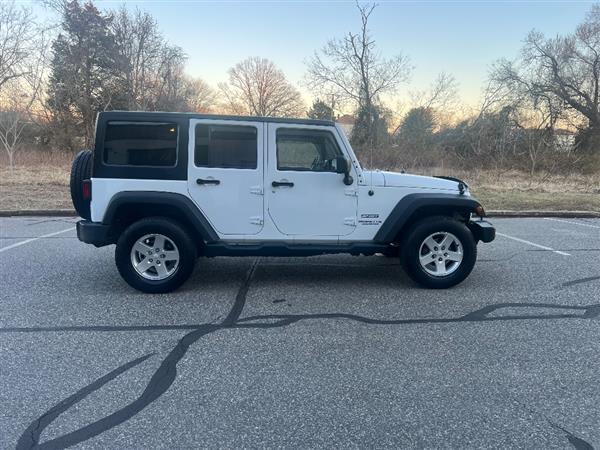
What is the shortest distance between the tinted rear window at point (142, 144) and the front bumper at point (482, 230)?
376cm

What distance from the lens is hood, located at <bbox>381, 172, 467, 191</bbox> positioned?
498 centimetres

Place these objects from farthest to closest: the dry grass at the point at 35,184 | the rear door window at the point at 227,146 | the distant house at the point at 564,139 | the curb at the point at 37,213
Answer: the distant house at the point at 564,139 → the dry grass at the point at 35,184 → the curb at the point at 37,213 → the rear door window at the point at 227,146

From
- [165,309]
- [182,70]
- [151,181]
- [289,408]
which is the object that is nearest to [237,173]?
[151,181]

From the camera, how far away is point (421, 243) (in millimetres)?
4961

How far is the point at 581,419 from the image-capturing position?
260 centimetres

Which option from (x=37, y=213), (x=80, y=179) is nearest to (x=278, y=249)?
(x=80, y=179)

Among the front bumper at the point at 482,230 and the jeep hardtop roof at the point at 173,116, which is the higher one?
the jeep hardtop roof at the point at 173,116

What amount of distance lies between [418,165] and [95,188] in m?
23.3

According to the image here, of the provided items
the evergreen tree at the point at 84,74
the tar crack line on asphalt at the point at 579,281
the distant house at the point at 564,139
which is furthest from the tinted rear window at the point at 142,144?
the distant house at the point at 564,139

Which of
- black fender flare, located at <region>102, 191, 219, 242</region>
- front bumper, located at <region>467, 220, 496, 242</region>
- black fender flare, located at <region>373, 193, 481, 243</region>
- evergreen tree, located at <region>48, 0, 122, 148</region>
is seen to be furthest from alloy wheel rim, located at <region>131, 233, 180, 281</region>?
evergreen tree, located at <region>48, 0, 122, 148</region>

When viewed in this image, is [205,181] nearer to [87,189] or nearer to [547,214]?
[87,189]

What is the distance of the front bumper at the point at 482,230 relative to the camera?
5242 millimetres

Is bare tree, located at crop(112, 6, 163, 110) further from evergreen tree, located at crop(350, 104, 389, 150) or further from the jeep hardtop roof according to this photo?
the jeep hardtop roof

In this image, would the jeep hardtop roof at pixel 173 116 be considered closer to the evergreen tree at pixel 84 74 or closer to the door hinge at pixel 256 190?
the door hinge at pixel 256 190
